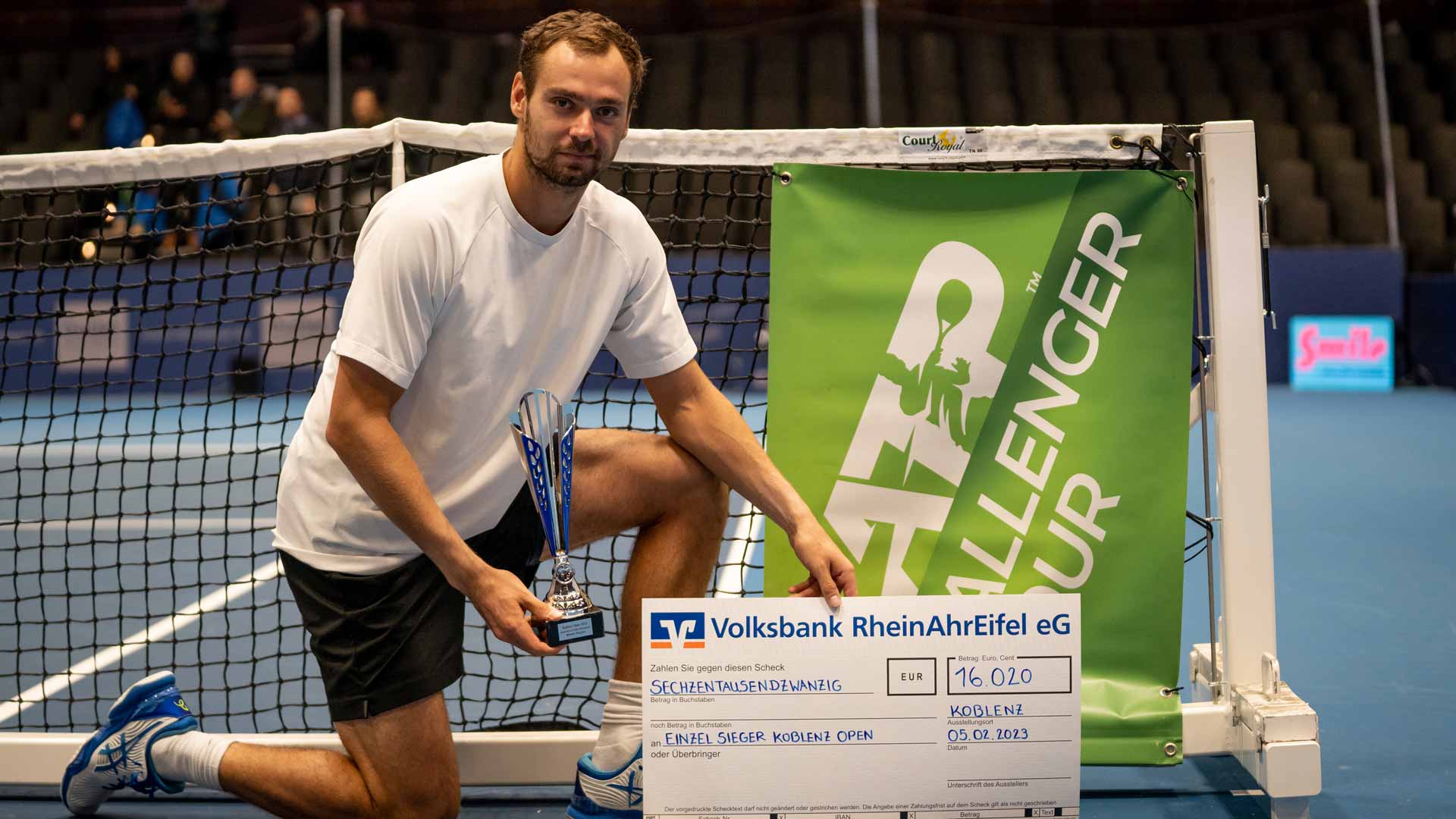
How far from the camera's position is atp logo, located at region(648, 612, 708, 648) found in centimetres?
219

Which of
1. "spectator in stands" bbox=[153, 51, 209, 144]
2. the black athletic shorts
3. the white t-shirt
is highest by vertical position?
"spectator in stands" bbox=[153, 51, 209, 144]

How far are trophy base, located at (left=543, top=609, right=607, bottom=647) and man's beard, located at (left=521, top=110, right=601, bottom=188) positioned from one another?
697 mm

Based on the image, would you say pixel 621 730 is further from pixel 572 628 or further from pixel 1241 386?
pixel 1241 386

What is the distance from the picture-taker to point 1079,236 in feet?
8.98

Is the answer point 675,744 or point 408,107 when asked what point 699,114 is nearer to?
point 408,107

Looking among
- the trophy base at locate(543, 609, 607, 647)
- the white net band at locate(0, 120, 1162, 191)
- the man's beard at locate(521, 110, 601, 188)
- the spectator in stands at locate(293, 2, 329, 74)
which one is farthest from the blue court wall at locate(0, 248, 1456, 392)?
the trophy base at locate(543, 609, 607, 647)

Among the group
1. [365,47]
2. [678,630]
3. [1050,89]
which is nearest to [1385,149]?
[1050,89]

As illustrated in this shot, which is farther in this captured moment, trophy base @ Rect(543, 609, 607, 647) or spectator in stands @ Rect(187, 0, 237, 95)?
spectator in stands @ Rect(187, 0, 237, 95)

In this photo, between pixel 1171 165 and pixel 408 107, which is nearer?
pixel 1171 165

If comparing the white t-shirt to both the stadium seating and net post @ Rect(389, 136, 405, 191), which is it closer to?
net post @ Rect(389, 136, 405, 191)

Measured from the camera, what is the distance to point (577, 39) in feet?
7.23

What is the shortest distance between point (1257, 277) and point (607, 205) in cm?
127

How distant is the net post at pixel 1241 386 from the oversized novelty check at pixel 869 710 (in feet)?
2.05

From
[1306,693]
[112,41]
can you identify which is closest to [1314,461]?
[1306,693]
